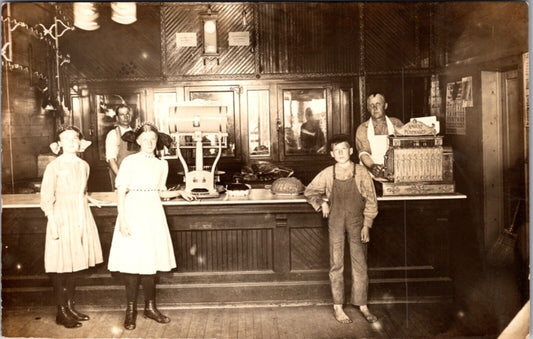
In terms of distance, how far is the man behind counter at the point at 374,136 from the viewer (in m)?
5.20

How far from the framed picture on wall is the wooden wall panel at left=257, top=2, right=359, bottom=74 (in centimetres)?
164

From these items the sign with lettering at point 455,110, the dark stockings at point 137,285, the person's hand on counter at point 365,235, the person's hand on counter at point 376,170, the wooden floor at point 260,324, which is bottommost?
the wooden floor at point 260,324

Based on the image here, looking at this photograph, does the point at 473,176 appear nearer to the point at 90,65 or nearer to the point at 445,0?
the point at 445,0

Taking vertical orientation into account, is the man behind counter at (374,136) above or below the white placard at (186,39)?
below

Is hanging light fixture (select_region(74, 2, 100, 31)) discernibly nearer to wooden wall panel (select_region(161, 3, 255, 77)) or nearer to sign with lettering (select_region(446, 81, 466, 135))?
wooden wall panel (select_region(161, 3, 255, 77))

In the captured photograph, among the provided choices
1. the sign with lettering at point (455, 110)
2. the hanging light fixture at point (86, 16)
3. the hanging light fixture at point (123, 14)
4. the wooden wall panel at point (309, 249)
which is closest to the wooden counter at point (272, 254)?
the wooden wall panel at point (309, 249)

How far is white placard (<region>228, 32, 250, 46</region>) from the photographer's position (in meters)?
6.71

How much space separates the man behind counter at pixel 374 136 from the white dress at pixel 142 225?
76.2 inches

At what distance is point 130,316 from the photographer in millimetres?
4258

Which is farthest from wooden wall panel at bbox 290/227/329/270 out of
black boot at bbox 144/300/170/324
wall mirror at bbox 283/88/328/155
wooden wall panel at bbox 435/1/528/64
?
wall mirror at bbox 283/88/328/155

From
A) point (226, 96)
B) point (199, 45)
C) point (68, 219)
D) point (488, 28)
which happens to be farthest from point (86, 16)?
point (488, 28)

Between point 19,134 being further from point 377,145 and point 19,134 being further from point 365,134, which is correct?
point 377,145

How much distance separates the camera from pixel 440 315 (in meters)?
4.36

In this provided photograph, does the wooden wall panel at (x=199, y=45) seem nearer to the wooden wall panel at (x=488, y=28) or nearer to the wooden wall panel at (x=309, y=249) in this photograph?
the wooden wall panel at (x=488, y=28)
